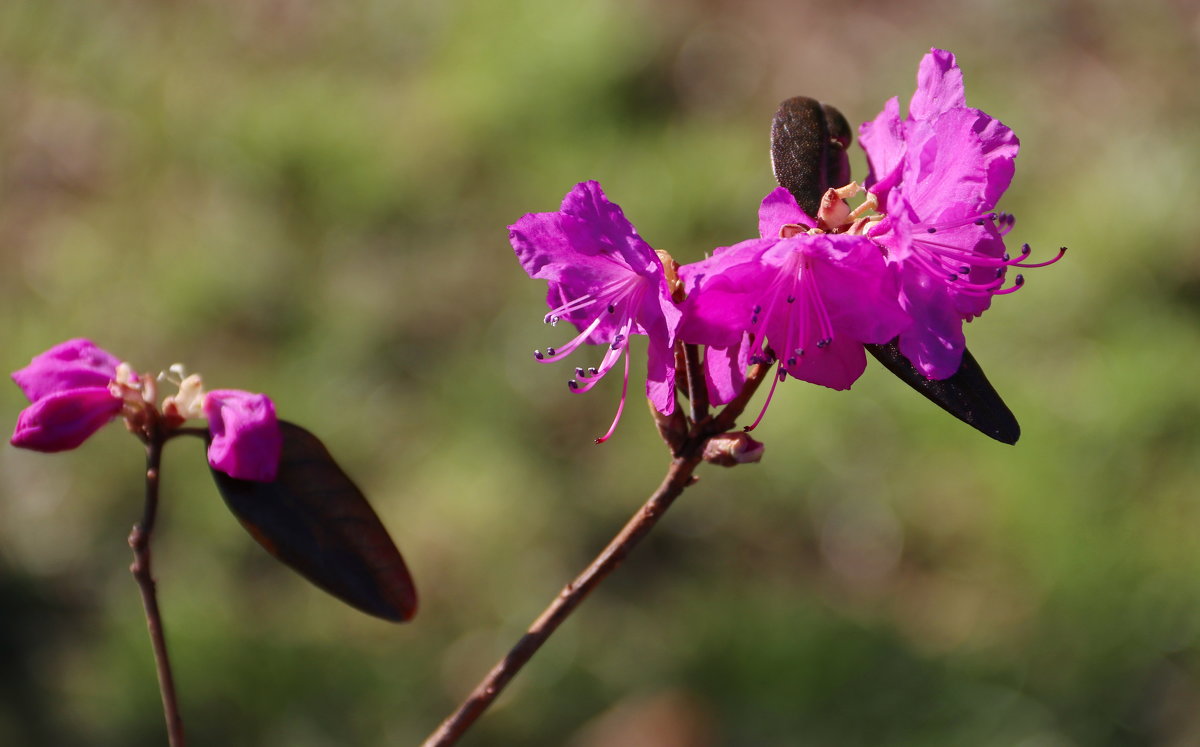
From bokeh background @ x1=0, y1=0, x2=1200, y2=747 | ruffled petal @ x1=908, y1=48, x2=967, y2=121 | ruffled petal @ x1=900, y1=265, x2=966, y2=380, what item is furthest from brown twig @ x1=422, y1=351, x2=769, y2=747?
bokeh background @ x1=0, y1=0, x2=1200, y2=747

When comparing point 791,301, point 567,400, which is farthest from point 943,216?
point 567,400

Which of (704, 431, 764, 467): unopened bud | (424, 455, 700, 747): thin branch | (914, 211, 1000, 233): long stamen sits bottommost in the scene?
(424, 455, 700, 747): thin branch

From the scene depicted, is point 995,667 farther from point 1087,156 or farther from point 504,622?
point 1087,156

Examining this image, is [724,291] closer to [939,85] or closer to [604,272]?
[604,272]

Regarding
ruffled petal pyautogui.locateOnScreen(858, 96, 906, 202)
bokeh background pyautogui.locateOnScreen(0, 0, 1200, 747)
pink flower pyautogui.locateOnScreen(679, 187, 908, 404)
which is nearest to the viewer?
pink flower pyautogui.locateOnScreen(679, 187, 908, 404)

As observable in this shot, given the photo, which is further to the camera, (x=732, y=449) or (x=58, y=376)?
(x=58, y=376)

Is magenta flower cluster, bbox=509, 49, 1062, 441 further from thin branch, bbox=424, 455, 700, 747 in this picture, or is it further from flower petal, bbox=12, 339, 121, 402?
flower petal, bbox=12, 339, 121, 402

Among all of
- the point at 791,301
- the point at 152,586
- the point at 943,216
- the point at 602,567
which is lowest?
the point at 152,586
